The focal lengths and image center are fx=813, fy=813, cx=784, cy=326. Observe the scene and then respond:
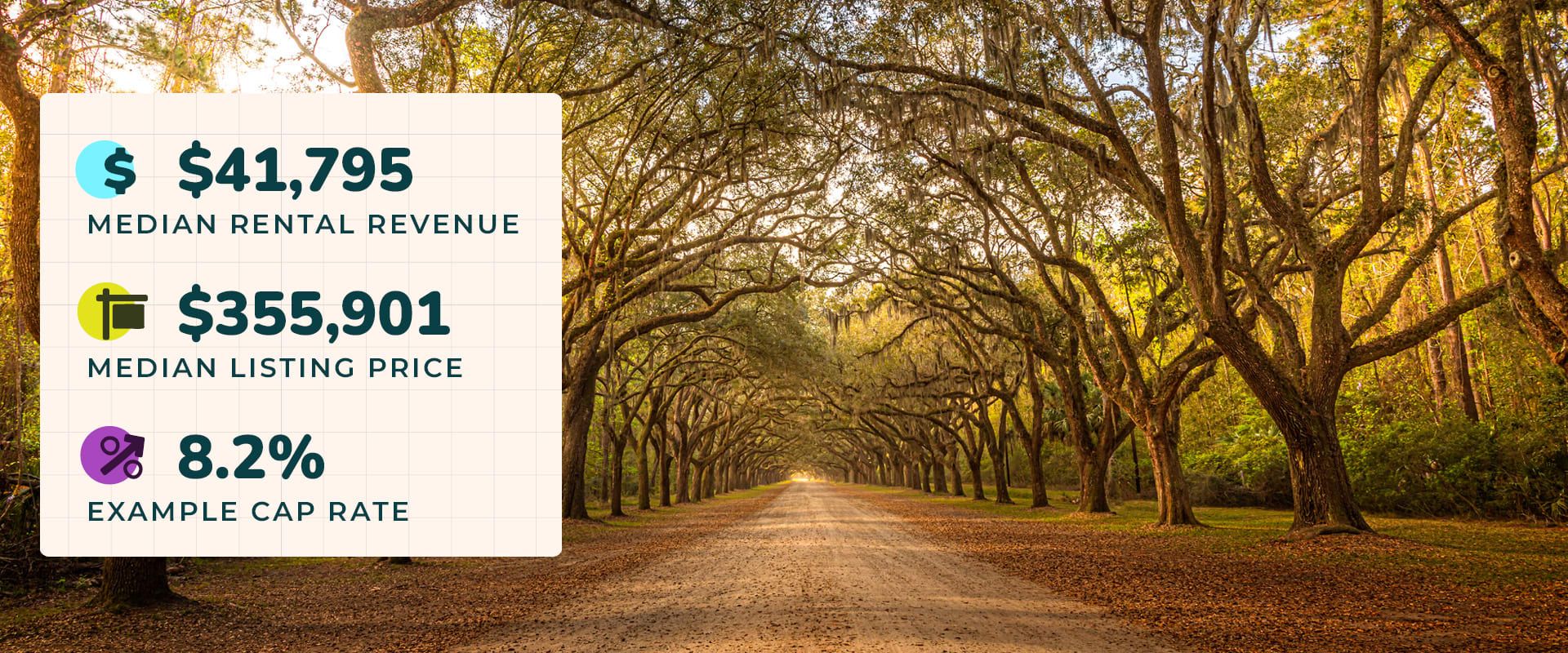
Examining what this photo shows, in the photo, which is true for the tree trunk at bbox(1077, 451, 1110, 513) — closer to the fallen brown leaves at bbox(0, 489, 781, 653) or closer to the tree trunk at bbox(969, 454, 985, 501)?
the tree trunk at bbox(969, 454, 985, 501)

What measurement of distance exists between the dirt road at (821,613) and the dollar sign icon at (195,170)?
4003 mm

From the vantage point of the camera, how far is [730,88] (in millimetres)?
13852

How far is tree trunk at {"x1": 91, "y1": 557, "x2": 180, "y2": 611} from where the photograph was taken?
7.79m

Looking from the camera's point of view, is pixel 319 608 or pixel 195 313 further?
pixel 319 608

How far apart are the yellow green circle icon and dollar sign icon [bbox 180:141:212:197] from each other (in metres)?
0.57

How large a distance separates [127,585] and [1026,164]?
15588 mm

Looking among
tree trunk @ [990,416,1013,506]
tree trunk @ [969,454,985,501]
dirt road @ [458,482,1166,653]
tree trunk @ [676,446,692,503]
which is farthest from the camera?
tree trunk @ [676,446,692,503]

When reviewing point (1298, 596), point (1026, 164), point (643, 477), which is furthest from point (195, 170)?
point (643, 477)

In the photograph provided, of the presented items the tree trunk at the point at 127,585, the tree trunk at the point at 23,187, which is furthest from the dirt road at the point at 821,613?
the tree trunk at the point at 23,187

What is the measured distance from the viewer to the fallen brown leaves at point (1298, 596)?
20.7 ft

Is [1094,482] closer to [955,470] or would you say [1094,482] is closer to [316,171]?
[955,470]

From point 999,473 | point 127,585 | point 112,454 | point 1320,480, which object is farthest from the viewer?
point 999,473

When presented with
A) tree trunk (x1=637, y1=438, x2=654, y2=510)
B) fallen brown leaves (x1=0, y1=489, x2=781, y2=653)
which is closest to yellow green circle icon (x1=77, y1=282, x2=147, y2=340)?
fallen brown leaves (x1=0, y1=489, x2=781, y2=653)

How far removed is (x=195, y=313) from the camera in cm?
396
